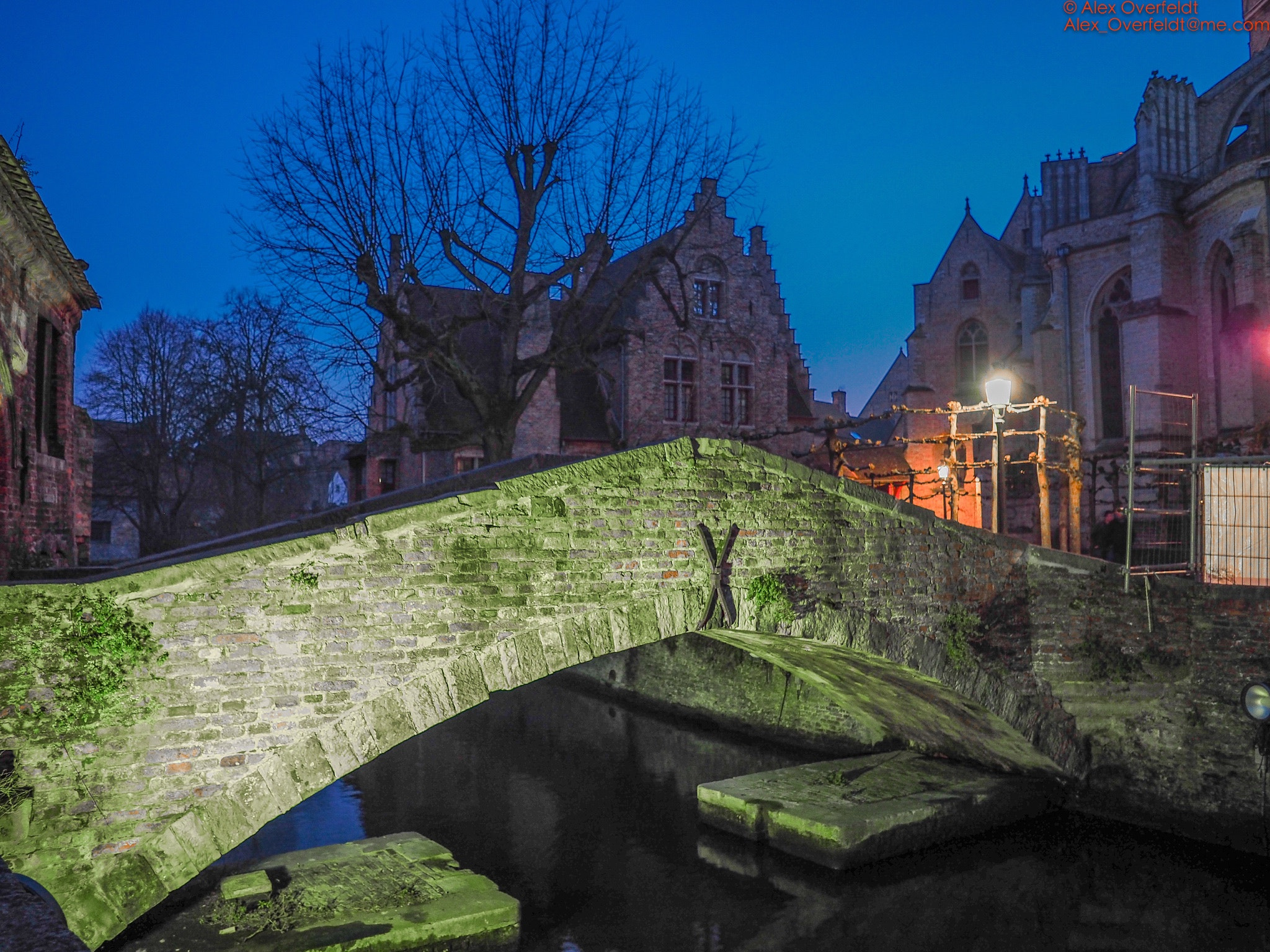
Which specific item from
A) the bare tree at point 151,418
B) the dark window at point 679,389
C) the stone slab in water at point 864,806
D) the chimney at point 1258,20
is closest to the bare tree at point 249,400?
the bare tree at point 151,418

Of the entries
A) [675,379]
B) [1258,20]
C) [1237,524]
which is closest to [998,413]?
[1237,524]

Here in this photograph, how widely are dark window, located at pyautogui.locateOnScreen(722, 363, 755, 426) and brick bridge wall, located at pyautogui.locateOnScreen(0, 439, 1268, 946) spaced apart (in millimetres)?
15240

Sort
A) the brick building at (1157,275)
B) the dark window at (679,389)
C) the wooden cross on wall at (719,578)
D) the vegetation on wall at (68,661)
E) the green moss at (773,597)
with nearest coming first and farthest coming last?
the vegetation on wall at (68,661), the wooden cross on wall at (719,578), the green moss at (773,597), the brick building at (1157,275), the dark window at (679,389)

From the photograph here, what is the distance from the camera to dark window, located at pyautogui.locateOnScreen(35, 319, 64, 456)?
10.6 metres

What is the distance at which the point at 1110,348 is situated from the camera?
26.4 meters

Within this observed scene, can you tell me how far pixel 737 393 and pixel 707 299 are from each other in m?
2.70

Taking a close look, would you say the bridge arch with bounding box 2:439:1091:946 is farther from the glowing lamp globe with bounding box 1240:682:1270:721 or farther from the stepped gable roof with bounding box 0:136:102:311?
the stepped gable roof with bounding box 0:136:102:311

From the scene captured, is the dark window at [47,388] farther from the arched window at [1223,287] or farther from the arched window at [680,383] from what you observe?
the arched window at [1223,287]

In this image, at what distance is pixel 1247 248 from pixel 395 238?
715 inches

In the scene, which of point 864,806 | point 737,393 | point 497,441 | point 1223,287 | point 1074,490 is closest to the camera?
point 864,806

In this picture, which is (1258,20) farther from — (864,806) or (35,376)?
(35,376)

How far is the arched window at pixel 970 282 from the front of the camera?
33.6m

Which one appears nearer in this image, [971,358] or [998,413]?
[998,413]

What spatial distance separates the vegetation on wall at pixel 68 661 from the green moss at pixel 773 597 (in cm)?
494
